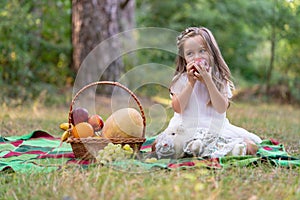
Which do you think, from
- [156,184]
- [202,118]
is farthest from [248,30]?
[156,184]

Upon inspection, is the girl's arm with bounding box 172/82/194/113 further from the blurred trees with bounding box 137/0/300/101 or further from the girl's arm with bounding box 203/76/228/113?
the blurred trees with bounding box 137/0/300/101

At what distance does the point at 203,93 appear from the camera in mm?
3588

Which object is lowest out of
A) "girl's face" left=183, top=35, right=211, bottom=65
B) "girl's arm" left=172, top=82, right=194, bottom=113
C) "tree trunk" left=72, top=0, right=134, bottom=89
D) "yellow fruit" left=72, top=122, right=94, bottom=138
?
"yellow fruit" left=72, top=122, right=94, bottom=138

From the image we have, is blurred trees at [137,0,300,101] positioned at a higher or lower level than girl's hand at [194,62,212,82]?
higher

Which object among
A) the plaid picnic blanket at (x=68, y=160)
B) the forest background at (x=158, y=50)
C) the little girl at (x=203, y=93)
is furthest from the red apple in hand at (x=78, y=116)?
the forest background at (x=158, y=50)

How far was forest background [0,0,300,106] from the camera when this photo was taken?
7.62 m

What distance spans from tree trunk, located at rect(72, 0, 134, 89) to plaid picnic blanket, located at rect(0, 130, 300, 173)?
3.55 metres

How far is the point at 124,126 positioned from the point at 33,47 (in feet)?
18.2

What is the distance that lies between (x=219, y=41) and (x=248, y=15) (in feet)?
3.29

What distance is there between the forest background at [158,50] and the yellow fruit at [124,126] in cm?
261

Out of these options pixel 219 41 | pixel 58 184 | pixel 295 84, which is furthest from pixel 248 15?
pixel 58 184

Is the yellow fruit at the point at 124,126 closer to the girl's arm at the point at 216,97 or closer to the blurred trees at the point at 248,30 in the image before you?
the girl's arm at the point at 216,97

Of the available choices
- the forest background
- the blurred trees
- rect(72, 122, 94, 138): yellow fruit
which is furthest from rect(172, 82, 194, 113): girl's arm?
the blurred trees

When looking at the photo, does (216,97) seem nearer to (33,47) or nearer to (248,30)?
(33,47)
